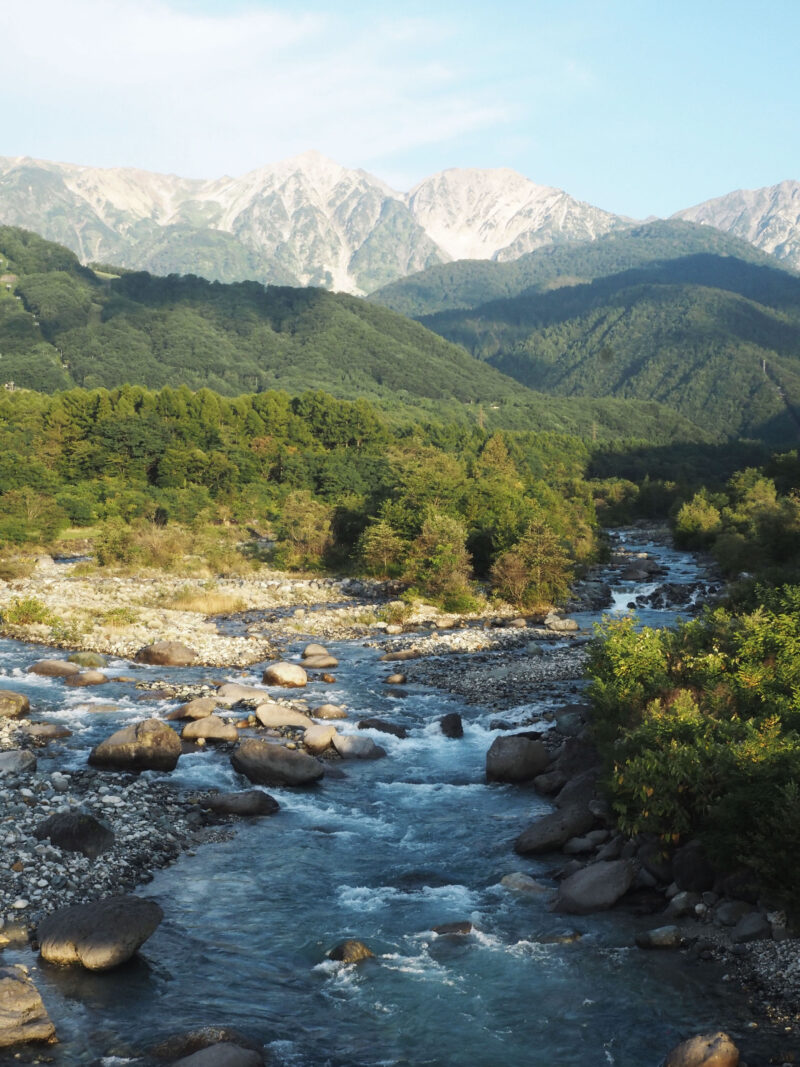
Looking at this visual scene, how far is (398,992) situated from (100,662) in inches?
857

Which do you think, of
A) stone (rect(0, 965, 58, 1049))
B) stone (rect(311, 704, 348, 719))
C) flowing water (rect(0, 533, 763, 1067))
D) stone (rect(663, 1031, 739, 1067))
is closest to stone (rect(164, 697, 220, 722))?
stone (rect(311, 704, 348, 719))

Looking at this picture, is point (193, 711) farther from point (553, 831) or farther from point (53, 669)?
point (553, 831)

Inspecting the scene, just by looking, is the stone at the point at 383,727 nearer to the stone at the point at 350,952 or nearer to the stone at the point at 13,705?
the stone at the point at 13,705

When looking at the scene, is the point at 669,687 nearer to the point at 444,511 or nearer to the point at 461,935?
A: the point at 461,935

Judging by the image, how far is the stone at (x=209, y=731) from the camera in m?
24.1

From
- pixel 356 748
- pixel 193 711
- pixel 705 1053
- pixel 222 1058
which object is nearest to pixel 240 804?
pixel 356 748

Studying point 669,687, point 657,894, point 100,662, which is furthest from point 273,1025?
point 100,662

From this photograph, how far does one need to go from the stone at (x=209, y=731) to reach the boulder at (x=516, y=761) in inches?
287

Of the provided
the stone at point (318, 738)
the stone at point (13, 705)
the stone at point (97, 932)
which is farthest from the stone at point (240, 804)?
the stone at point (13, 705)

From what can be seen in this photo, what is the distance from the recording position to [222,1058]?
36.4 feet

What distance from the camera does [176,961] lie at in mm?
13969

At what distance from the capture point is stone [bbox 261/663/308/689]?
3072cm

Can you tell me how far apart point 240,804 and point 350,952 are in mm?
6280

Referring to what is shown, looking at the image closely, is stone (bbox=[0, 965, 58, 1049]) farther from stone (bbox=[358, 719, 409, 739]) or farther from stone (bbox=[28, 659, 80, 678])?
stone (bbox=[28, 659, 80, 678])
